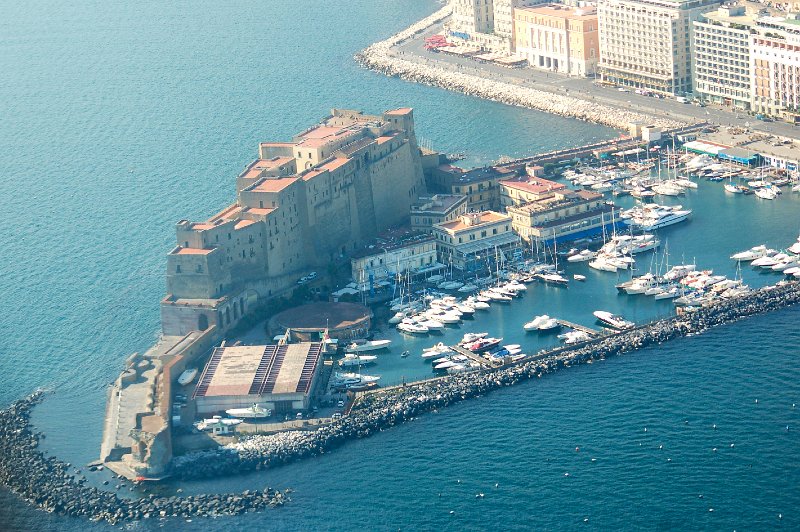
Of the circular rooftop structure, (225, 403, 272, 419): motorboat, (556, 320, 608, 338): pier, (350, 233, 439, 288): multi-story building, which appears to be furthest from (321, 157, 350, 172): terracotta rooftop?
(225, 403, 272, 419): motorboat

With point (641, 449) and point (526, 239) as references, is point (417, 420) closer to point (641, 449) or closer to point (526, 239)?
point (641, 449)

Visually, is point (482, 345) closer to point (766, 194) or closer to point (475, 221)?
point (475, 221)

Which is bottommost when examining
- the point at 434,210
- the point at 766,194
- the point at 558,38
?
the point at 766,194

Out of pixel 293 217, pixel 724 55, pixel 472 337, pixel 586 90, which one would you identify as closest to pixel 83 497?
pixel 472 337

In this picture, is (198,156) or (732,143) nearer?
(732,143)

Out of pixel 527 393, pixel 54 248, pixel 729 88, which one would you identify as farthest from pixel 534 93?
pixel 527 393
